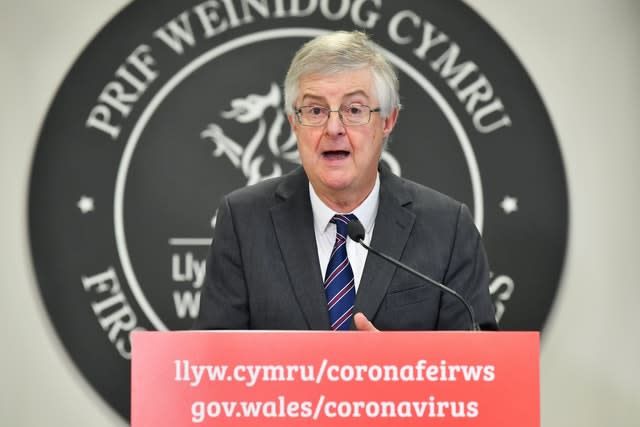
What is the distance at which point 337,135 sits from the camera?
2014mm

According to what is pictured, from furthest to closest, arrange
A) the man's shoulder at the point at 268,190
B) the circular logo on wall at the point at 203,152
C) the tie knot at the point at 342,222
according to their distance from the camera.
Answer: the circular logo on wall at the point at 203,152 → the man's shoulder at the point at 268,190 → the tie knot at the point at 342,222

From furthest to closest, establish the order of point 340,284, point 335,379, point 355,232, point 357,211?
point 357,211
point 340,284
point 355,232
point 335,379

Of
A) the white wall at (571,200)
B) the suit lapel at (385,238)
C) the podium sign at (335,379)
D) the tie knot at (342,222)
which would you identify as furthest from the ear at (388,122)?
the white wall at (571,200)

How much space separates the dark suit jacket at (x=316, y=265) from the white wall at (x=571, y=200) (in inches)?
47.2

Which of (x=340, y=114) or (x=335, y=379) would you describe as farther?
(x=340, y=114)

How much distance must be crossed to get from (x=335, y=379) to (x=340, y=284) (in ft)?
2.10

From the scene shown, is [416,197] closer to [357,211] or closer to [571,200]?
[357,211]

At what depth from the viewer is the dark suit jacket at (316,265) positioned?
1.97m

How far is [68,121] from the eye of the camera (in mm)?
3133

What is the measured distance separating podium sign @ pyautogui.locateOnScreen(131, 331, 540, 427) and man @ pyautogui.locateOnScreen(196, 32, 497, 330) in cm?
56

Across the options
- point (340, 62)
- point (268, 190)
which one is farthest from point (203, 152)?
point (340, 62)

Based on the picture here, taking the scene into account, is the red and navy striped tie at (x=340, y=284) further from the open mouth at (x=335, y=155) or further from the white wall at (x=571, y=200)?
the white wall at (x=571, y=200)

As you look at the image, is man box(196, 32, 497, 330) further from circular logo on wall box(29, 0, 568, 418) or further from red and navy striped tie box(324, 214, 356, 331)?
circular logo on wall box(29, 0, 568, 418)

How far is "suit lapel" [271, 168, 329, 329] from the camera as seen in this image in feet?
6.39
